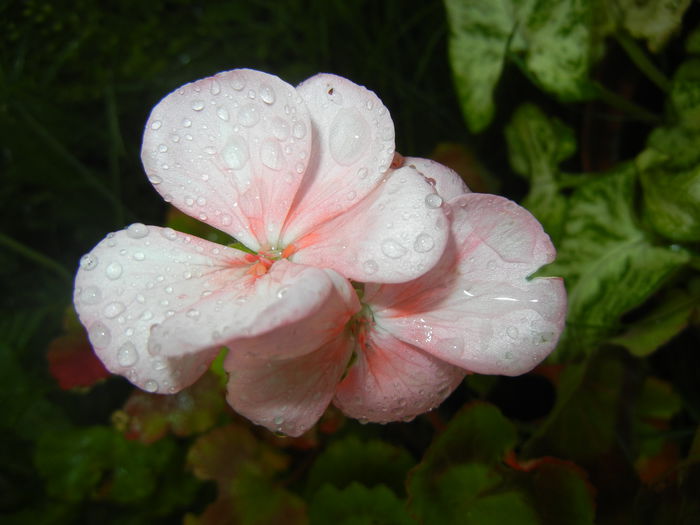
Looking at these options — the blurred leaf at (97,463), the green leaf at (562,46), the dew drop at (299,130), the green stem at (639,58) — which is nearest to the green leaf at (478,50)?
the green leaf at (562,46)

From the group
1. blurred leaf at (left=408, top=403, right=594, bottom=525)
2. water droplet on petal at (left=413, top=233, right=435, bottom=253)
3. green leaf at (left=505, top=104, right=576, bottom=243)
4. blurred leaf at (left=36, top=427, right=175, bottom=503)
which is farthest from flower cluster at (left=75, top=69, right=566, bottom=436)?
blurred leaf at (left=36, top=427, right=175, bottom=503)

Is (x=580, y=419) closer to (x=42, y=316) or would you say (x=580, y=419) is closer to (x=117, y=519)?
(x=117, y=519)

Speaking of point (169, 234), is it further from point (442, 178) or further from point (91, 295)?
point (442, 178)

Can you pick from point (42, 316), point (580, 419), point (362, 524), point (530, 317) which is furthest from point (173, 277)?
point (42, 316)

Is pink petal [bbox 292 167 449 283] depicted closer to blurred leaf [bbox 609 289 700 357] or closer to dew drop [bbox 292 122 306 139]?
dew drop [bbox 292 122 306 139]

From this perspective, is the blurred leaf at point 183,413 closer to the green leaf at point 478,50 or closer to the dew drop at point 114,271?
the dew drop at point 114,271

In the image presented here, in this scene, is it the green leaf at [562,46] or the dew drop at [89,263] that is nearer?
the dew drop at [89,263]
